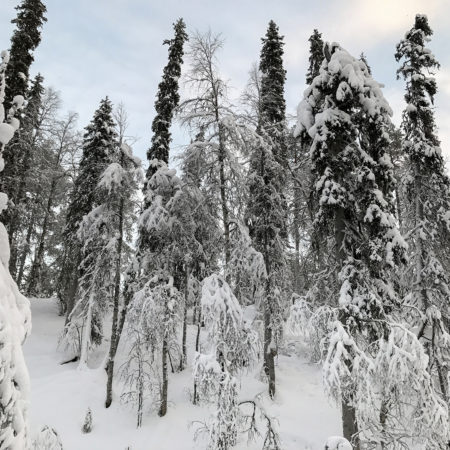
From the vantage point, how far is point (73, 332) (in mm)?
18922

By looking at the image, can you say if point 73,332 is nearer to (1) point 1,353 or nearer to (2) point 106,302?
(2) point 106,302

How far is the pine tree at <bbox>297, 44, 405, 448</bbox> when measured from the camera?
9.15 metres

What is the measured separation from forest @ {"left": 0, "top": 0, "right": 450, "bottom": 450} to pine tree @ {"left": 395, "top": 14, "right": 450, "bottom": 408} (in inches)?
3.1

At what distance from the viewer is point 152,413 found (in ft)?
50.5

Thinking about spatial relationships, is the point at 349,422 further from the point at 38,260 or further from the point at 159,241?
the point at 38,260

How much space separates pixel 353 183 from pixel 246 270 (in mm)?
4211

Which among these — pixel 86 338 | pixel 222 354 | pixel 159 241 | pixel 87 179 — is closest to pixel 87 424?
pixel 86 338

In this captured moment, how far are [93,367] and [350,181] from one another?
16.3m

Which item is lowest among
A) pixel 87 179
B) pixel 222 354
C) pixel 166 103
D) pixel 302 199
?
pixel 222 354

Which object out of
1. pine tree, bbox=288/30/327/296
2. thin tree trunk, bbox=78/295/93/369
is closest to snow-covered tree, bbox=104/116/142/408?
thin tree trunk, bbox=78/295/93/369

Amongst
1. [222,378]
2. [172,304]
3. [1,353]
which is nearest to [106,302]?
[172,304]

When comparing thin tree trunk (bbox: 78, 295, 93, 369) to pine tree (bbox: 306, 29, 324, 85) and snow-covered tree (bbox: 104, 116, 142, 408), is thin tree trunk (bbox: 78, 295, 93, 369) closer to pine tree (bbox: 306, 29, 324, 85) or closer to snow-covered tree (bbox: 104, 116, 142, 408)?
snow-covered tree (bbox: 104, 116, 142, 408)

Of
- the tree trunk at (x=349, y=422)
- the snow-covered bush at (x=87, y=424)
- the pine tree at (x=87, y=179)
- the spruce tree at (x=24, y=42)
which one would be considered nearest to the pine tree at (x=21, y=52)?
the spruce tree at (x=24, y=42)

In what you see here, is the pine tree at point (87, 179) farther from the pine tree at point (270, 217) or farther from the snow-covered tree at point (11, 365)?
the snow-covered tree at point (11, 365)
